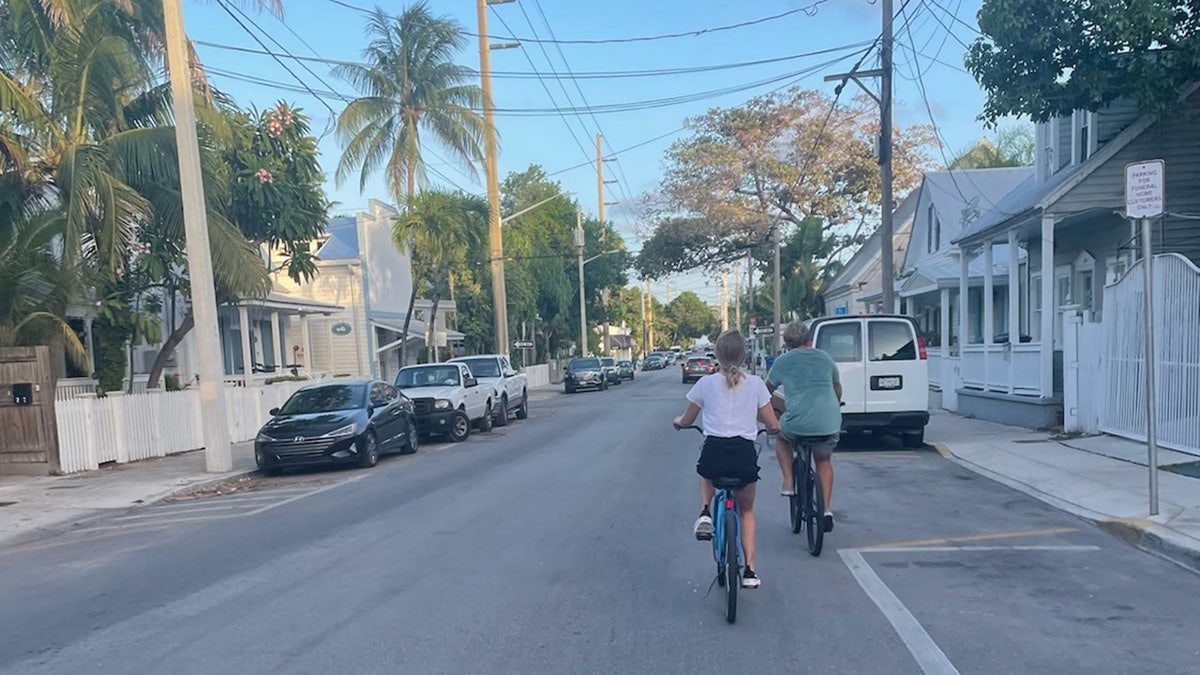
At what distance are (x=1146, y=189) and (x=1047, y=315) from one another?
8188mm

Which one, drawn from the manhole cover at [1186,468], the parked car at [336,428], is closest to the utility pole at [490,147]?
the parked car at [336,428]

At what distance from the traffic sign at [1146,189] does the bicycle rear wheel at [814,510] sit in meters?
3.64

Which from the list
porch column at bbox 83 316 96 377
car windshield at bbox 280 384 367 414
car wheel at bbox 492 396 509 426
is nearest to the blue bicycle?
car windshield at bbox 280 384 367 414

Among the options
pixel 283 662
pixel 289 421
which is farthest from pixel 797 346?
pixel 289 421

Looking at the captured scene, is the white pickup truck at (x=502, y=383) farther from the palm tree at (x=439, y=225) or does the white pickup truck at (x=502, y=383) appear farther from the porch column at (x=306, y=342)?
the porch column at (x=306, y=342)

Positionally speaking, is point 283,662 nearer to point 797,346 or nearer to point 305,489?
point 797,346

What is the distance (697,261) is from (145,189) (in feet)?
101

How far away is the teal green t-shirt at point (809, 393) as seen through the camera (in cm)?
741

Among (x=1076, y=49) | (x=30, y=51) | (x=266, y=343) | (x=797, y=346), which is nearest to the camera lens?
(x=797, y=346)

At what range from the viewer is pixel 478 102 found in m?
31.3

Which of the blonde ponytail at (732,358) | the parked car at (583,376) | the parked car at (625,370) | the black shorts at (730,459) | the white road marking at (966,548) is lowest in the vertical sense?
the parked car at (625,370)

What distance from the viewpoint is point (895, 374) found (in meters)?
13.9

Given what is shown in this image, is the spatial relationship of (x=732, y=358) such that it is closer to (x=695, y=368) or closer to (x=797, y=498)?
(x=797, y=498)

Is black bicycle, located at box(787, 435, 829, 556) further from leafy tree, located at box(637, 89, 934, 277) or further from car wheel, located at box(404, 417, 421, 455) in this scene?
leafy tree, located at box(637, 89, 934, 277)
